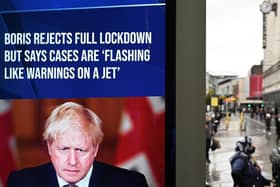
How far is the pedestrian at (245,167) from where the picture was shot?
2.97 metres

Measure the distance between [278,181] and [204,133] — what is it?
1.92 feet

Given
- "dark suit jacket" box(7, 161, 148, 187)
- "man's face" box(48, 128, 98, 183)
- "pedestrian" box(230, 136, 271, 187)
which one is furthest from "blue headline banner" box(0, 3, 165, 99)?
"pedestrian" box(230, 136, 271, 187)

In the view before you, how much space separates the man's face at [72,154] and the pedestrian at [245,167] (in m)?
0.97

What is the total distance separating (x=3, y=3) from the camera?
3061 millimetres

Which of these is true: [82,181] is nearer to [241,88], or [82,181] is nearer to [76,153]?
[76,153]

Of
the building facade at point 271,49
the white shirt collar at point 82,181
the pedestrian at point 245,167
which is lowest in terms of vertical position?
the white shirt collar at point 82,181

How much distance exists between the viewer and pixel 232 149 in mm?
3023

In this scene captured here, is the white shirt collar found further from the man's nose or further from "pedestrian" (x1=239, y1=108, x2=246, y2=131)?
"pedestrian" (x1=239, y1=108, x2=246, y2=131)

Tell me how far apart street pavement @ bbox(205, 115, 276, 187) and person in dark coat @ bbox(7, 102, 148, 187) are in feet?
1.69

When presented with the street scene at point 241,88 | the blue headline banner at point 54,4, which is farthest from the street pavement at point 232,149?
the blue headline banner at point 54,4

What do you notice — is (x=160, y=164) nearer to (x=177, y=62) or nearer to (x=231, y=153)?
(x=231, y=153)

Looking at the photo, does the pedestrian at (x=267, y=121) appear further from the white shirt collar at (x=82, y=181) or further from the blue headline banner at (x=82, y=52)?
the white shirt collar at (x=82, y=181)

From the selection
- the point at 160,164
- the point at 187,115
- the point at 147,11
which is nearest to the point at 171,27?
the point at 147,11

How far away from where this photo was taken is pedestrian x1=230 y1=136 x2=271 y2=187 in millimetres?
2975
